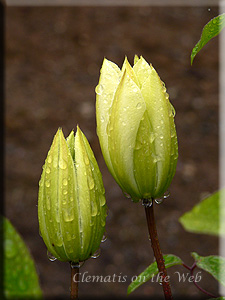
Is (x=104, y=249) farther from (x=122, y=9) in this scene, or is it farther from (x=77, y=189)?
(x=122, y=9)

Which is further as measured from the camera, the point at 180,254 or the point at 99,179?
the point at 180,254

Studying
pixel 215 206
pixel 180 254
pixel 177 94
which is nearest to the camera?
pixel 215 206

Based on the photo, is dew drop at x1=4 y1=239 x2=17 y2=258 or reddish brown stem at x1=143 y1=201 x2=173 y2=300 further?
dew drop at x1=4 y1=239 x2=17 y2=258

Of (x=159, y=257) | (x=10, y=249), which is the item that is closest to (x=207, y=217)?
(x=10, y=249)

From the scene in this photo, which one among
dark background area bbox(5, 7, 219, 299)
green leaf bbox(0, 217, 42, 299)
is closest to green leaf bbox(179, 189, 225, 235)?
green leaf bbox(0, 217, 42, 299)

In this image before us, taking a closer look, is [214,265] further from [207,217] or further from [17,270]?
[207,217]

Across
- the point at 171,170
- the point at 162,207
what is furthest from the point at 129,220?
the point at 171,170

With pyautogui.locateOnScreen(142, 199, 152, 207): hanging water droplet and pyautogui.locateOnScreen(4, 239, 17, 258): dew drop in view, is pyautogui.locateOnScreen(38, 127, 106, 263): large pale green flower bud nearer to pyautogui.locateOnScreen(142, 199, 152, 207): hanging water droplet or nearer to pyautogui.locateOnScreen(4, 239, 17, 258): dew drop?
pyautogui.locateOnScreen(142, 199, 152, 207): hanging water droplet
